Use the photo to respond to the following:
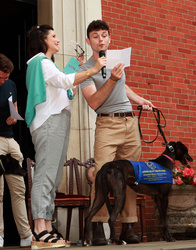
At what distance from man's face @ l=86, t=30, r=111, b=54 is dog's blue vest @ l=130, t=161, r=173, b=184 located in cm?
101

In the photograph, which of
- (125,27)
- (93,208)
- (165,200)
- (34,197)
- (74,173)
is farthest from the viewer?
(125,27)

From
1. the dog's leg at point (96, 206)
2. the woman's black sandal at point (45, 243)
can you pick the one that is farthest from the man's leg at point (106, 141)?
the woman's black sandal at point (45, 243)

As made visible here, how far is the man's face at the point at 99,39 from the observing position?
3.79 m

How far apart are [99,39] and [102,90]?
51 centimetres

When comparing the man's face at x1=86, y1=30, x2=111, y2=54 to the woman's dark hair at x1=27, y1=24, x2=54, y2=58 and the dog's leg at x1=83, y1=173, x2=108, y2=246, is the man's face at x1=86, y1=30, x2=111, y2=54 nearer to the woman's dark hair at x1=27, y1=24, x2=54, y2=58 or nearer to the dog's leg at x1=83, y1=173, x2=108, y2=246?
the woman's dark hair at x1=27, y1=24, x2=54, y2=58

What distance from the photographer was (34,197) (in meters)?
3.27

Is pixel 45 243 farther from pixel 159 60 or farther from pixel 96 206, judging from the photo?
pixel 159 60

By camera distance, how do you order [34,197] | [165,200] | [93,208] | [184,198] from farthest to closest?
[184,198]
[165,200]
[93,208]
[34,197]

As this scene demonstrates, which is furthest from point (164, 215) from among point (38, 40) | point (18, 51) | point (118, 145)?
point (18, 51)

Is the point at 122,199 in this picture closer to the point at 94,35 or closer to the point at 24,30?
the point at 94,35

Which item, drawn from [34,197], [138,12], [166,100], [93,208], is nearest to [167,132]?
[166,100]

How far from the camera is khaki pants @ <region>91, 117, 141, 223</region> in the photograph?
12.0 ft

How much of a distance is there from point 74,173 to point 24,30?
1996mm

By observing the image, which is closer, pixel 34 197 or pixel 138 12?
pixel 34 197
